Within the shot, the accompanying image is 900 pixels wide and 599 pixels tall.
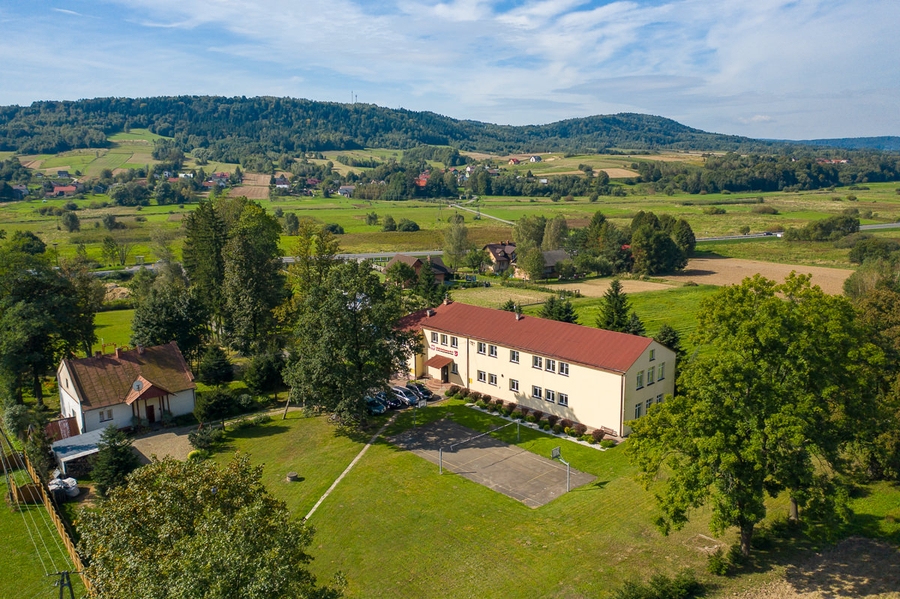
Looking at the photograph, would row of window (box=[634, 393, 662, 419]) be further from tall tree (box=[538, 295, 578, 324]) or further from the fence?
the fence

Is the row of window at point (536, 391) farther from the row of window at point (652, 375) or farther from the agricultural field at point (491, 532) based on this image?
the agricultural field at point (491, 532)

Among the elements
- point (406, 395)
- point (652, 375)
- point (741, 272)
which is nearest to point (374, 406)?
point (406, 395)

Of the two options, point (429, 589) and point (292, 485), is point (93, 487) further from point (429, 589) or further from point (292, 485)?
point (429, 589)

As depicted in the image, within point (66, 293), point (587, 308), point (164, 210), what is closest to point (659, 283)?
point (587, 308)


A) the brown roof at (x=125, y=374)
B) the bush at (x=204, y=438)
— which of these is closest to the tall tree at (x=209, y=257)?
the brown roof at (x=125, y=374)

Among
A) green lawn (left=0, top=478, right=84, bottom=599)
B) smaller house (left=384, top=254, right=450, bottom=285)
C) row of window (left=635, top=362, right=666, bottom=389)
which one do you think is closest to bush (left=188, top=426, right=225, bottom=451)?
green lawn (left=0, top=478, right=84, bottom=599)

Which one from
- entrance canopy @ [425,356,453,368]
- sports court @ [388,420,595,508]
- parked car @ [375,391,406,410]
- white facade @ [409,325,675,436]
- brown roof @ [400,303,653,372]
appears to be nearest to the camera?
sports court @ [388,420,595,508]
